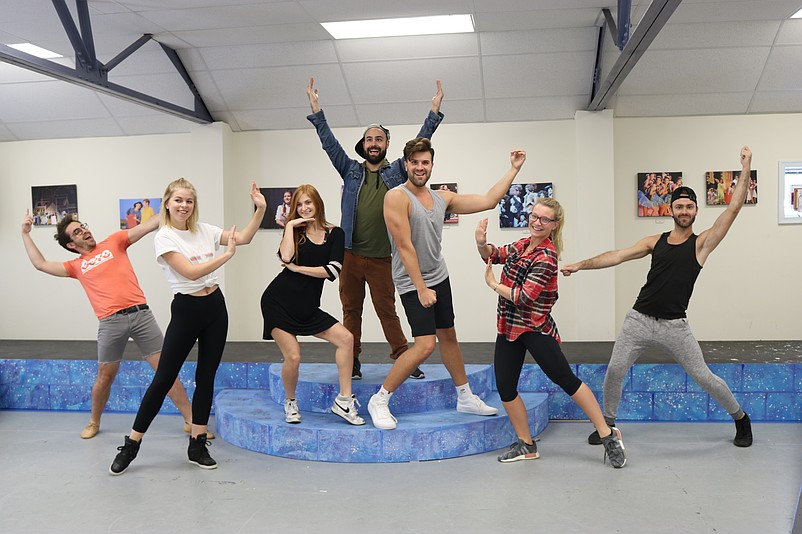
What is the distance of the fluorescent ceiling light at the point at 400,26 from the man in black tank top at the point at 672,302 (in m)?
3.09

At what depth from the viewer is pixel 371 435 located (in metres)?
4.05

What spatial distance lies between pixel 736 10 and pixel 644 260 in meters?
2.62

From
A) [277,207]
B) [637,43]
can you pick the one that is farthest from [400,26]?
[277,207]

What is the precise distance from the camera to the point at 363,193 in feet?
14.2

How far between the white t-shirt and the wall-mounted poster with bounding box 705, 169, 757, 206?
5554mm

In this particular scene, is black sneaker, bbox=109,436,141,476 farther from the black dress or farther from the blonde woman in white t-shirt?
the black dress

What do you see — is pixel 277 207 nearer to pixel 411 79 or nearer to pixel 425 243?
pixel 411 79

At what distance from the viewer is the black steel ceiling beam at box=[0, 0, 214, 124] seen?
17.4ft

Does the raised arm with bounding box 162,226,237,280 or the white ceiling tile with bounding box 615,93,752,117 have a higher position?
the white ceiling tile with bounding box 615,93,752,117

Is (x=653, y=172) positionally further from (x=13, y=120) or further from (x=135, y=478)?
(x=13, y=120)

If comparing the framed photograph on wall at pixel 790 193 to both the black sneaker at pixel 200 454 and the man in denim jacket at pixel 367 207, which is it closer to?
the man in denim jacket at pixel 367 207

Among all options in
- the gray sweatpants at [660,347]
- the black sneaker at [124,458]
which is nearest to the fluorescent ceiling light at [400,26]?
the gray sweatpants at [660,347]

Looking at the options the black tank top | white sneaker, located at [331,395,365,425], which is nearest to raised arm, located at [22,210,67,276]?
white sneaker, located at [331,395,365,425]

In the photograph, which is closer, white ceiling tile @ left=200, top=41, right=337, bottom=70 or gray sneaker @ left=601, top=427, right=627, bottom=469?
gray sneaker @ left=601, top=427, right=627, bottom=469
